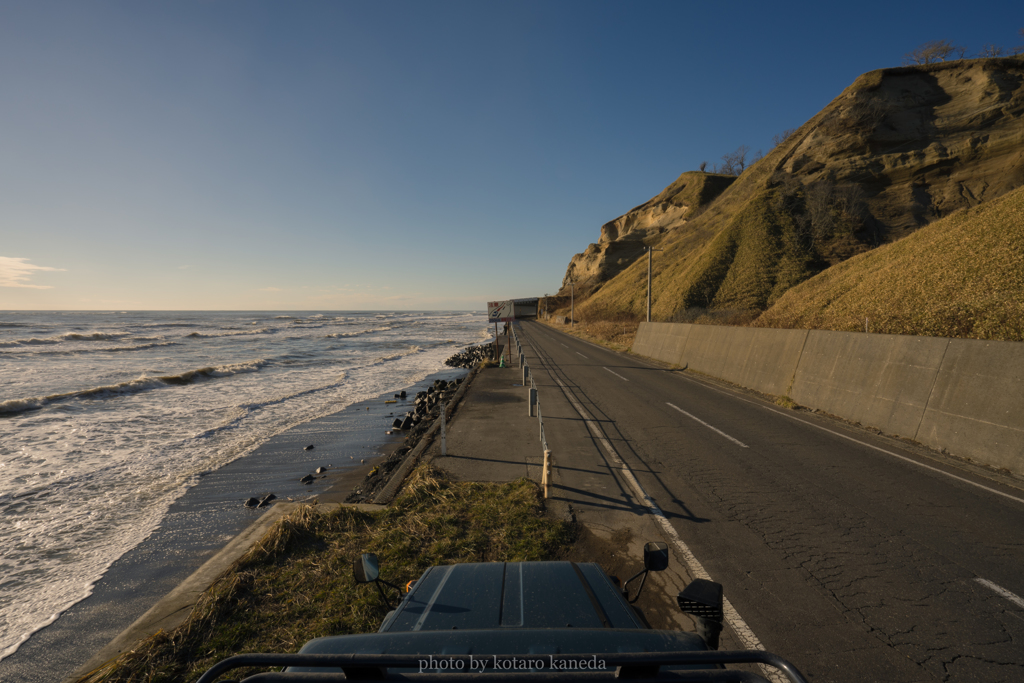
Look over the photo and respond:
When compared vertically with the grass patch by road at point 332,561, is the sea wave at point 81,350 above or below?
below

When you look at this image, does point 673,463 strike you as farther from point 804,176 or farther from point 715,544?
point 804,176

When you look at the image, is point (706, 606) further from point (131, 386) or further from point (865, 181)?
point (865, 181)

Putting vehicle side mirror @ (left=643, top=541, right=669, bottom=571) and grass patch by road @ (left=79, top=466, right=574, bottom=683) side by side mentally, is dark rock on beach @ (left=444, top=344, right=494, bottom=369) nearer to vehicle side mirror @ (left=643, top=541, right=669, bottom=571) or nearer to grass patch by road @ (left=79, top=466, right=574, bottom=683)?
grass patch by road @ (left=79, top=466, right=574, bottom=683)

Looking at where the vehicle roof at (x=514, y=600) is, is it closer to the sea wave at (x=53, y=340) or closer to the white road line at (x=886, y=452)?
the white road line at (x=886, y=452)

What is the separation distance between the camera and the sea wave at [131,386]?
57.9 ft

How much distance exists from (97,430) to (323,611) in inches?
593

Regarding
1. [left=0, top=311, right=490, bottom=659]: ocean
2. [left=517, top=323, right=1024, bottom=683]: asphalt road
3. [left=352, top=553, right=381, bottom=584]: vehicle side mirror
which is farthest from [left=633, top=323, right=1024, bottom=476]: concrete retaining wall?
[left=0, top=311, right=490, bottom=659]: ocean

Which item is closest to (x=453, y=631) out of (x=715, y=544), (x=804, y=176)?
(x=715, y=544)

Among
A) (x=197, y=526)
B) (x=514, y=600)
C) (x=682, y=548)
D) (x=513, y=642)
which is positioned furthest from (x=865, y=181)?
(x=197, y=526)

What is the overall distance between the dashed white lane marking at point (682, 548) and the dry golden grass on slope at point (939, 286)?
11.0m

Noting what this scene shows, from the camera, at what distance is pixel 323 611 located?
14.2 ft

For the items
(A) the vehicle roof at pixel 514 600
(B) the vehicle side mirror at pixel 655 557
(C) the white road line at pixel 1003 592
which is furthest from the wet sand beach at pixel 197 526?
(C) the white road line at pixel 1003 592

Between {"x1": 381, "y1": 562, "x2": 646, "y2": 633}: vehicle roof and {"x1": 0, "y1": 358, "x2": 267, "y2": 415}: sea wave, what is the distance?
23632 mm

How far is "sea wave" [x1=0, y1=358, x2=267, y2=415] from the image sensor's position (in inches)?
695
